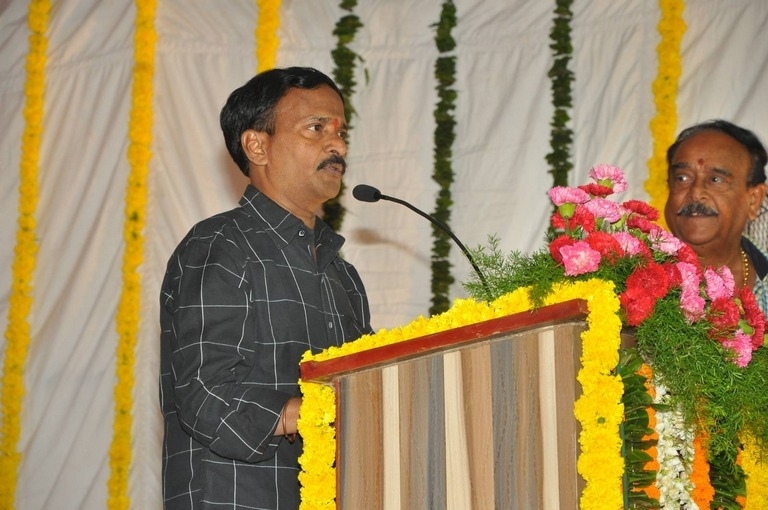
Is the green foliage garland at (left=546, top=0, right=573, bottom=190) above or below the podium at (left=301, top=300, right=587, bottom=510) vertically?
above

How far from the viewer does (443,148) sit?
5121 mm

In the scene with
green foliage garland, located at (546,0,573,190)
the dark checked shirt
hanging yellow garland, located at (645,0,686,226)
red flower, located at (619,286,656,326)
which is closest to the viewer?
red flower, located at (619,286,656,326)

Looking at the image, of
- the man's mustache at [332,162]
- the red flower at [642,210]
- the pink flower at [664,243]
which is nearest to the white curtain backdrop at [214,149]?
the man's mustache at [332,162]

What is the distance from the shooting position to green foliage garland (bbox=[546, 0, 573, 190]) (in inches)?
191

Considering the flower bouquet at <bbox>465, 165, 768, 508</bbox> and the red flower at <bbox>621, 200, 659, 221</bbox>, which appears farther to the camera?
the red flower at <bbox>621, 200, 659, 221</bbox>

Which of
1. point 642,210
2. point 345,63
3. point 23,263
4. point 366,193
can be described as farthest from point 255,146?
point 23,263

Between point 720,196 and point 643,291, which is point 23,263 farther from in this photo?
point 643,291

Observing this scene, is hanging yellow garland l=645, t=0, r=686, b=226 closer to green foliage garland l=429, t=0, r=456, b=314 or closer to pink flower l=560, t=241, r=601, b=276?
green foliage garland l=429, t=0, r=456, b=314

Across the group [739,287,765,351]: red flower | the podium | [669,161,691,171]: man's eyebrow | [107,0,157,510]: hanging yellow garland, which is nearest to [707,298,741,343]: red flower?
[739,287,765,351]: red flower

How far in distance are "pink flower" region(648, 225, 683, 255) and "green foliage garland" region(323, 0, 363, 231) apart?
298 cm

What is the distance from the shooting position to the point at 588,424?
6.57ft

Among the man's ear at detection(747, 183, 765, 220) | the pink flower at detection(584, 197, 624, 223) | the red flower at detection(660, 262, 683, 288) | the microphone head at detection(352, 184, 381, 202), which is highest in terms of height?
the man's ear at detection(747, 183, 765, 220)

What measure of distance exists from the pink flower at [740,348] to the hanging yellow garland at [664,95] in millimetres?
2372

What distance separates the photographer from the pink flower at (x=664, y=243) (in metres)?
2.29
